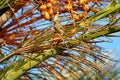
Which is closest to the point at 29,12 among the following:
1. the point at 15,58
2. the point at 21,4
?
the point at 21,4

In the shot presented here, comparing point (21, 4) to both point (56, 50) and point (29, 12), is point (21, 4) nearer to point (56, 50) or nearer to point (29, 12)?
point (29, 12)

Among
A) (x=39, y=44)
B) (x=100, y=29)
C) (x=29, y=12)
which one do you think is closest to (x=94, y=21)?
(x=100, y=29)

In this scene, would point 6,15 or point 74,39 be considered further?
point 6,15

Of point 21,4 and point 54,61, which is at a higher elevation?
point 21,4

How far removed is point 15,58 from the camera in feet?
2.52

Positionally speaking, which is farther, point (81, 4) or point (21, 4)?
point (21, 4)

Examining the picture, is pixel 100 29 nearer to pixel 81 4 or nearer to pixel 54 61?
pixel 81 4

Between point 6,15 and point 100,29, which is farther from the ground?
point 6,15

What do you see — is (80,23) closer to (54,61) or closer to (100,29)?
(100,29)

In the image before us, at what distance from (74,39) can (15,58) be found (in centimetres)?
15

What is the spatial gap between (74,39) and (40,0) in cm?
12

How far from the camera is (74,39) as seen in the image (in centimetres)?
71

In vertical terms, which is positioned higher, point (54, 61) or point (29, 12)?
point (29, 12)

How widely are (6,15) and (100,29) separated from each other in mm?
256
